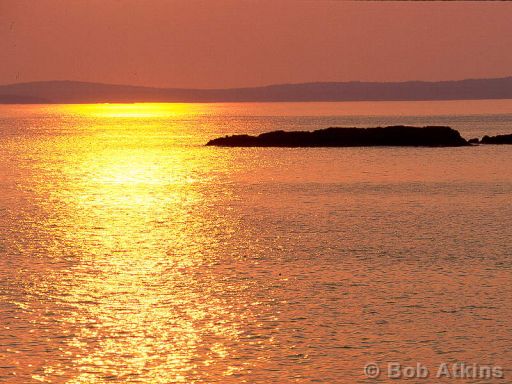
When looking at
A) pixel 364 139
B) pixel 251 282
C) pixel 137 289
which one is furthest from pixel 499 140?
pixel 137 289

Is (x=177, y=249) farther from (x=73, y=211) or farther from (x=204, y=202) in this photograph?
Result: (x=204, y=202)

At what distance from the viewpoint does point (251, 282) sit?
31844mm

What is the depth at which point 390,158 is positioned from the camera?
108m

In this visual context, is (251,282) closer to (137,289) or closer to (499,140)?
(137,289)

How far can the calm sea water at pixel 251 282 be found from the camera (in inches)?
883

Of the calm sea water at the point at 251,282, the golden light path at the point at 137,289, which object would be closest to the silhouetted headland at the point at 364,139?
the calm sea water at the point at 251,282

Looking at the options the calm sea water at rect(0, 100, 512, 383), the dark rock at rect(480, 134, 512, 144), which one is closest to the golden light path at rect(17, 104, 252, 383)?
the calm sea water at rect(0, 100, 512, 383)

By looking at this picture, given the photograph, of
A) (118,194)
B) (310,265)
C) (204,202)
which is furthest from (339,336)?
(118,194)

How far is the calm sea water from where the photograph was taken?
22422 mm

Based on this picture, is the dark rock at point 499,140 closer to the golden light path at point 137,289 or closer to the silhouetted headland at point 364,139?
the silhouetted headland at point 364,139

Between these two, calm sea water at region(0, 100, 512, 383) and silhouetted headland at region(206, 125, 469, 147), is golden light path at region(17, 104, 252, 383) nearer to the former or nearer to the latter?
calm sea water at region(0, 100, 512, 383)

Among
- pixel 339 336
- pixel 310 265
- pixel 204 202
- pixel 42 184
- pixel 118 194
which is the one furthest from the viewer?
pixel 42 184

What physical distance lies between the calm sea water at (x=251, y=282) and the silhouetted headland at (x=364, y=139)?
200ft

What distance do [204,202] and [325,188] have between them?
13.0 m
